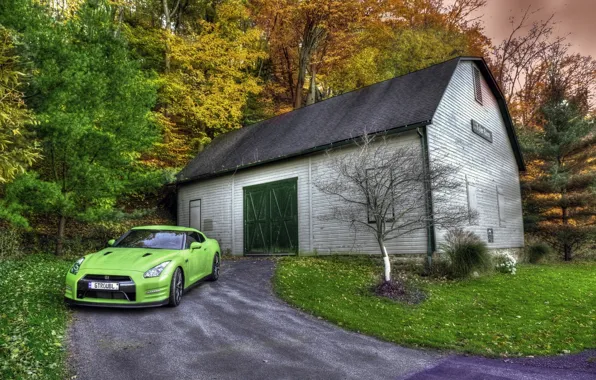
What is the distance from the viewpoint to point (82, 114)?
11.8 metres

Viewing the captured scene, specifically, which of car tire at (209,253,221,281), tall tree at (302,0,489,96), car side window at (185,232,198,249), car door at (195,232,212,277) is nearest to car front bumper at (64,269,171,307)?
car side window at (185,232,198,249)

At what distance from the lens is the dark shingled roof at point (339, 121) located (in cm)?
1310

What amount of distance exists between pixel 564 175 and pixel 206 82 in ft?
66.2

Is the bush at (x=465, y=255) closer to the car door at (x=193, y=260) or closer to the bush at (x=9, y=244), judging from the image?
the car door at (x=193, y=260)

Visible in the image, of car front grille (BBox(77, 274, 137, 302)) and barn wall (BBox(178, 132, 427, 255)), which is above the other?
barn wall (BBox(178, 132, 427, 255))

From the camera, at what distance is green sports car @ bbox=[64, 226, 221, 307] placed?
6562 millimetres

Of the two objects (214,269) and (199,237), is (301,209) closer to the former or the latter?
(214,269)

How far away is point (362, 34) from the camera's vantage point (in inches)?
1077

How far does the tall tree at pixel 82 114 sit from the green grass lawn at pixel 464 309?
6.50 metres

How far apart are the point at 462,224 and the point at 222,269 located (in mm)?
7636

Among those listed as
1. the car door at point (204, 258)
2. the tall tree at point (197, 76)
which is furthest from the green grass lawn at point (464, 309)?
the tall tree at point (197, 76)

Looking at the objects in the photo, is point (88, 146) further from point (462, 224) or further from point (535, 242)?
point (535, 242)

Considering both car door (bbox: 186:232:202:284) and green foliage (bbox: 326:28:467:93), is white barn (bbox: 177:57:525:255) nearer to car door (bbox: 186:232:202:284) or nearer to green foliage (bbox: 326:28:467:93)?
car door (bbox: 186:232:202:284)

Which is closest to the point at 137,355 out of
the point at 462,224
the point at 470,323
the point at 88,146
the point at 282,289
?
the point at 282,289
